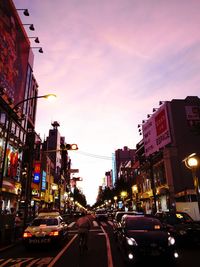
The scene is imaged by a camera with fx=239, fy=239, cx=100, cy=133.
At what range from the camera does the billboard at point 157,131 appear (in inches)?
1518

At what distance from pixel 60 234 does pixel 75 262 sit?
3.25 meters

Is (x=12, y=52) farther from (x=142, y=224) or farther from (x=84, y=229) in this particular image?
(x=142, y=224)

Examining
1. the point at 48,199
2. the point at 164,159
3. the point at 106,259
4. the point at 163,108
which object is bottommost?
the point at 106,259

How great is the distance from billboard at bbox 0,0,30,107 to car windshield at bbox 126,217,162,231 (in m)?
26.9

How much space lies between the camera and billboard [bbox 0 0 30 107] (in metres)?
31.9

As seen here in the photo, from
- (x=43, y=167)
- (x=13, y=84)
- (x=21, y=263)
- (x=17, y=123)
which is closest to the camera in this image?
(x=21, y=263)

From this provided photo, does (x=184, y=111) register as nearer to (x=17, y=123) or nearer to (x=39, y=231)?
(x=17, y=123)

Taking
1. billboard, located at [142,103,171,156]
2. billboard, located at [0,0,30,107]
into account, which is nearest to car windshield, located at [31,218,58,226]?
billboard, located at [0,0,30,107]

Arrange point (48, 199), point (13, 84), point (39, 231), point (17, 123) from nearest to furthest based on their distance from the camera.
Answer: point (39, 231), point (13, 84), point (17, 123), point (48, 199)

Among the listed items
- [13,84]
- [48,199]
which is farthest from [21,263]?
[48,199]

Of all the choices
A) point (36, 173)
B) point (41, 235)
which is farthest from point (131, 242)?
point (36, 173)

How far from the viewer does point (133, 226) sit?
975 cm

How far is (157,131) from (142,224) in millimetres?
31853

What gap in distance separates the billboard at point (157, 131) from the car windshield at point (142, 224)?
28710mm
